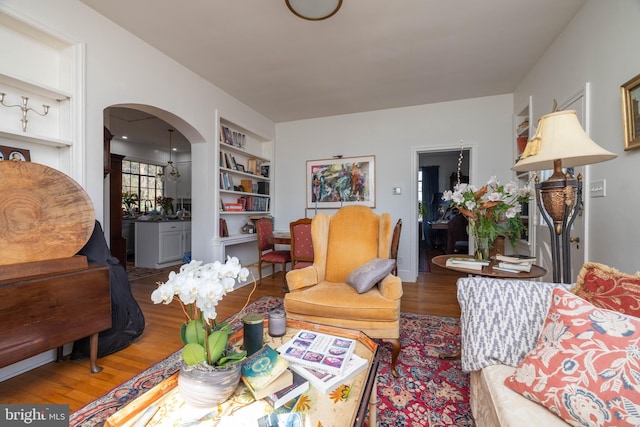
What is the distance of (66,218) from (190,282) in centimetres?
154

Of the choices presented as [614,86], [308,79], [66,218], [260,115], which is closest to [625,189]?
[614,86]

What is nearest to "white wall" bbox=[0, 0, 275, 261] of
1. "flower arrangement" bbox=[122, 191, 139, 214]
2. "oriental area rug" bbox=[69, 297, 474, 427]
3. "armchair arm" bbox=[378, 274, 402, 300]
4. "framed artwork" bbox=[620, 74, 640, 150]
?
"oriental area rug" bbox=[69, 297, 474, 427]

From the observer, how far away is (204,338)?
907mm

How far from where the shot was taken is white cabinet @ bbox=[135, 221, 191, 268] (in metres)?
4.87

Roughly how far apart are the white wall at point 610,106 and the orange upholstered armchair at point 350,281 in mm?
1353

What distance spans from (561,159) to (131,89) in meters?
3.21

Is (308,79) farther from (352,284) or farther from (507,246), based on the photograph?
(507,246)

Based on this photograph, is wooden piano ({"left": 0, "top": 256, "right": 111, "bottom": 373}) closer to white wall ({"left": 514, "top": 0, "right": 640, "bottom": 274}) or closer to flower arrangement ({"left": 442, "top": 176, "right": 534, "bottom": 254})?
flower arrangement ({"left": 442, "top": 176, "right": 534, "bottom": 254})

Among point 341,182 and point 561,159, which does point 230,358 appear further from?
point 341,182

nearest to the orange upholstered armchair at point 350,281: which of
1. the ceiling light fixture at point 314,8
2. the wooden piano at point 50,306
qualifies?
the wooden piano at point 50,306

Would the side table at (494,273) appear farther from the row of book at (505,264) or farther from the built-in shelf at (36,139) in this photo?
the built-in shelf at (36,139)

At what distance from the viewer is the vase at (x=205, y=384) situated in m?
0.83

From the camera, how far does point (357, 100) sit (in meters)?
3.87

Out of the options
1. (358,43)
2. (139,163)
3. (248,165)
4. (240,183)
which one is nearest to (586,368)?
(358,43)
